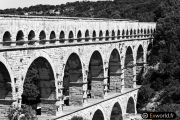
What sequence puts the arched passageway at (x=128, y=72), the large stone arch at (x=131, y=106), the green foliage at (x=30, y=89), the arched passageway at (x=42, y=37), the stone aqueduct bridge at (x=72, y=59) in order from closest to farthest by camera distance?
the stone aqueduct bridge at (x=72, y=59)
the arched passageway at (x=42, y=37)
the large stone arch at (x=131, y=106)
the arched passageway at (x=128, y=72)
the green foliage at (x=30, y=89)

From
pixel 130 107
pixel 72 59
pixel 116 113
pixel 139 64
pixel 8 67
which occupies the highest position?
pixel 139 64

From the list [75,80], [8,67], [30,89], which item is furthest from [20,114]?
[30,89]

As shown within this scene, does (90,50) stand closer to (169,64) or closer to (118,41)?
(118,41)

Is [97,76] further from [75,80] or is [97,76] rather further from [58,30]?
[58,30]

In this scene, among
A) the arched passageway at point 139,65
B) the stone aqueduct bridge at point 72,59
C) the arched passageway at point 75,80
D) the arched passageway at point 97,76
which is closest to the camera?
the stone aqueduct bridge at point 72,59

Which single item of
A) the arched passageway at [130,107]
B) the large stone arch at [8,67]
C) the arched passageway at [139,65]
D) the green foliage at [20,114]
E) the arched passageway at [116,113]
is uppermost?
the arched passageway at [139,65]

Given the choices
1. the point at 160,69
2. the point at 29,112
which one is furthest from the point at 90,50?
the point at 160,69

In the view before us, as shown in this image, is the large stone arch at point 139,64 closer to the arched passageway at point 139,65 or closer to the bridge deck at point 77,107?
the arched passageway at point 139,65

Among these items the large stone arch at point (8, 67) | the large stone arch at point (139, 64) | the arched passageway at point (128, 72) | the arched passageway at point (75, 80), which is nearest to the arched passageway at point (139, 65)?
the large stone arch at point (139, 64)
